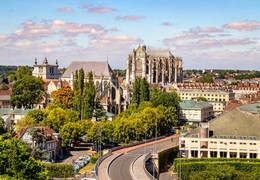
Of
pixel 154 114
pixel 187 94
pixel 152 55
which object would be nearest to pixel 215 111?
pixel 187 94

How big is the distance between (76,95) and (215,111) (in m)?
56.4

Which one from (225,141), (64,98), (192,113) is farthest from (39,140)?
(192,113)

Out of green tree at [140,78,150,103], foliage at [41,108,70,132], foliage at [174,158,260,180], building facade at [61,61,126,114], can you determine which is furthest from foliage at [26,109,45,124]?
foliage at [174,158,260,180]

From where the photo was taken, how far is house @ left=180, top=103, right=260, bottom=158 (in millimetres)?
73750

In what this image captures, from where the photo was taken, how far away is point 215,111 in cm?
13962

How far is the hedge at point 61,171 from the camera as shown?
191 feet

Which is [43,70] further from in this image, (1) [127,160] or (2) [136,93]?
(1) [127,160]

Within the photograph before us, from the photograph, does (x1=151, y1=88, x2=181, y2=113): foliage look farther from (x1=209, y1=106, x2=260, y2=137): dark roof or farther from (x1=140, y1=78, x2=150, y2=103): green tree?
(x1=209, y1=106, x2=260, y2=137): dark roof

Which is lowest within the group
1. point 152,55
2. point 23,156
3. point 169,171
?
point 169,171

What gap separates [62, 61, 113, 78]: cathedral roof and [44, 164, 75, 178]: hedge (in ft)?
239

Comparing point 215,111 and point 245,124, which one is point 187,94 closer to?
point 215,111

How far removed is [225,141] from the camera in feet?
243

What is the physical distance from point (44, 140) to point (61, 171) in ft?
36.6

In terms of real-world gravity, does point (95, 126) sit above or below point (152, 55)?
below
